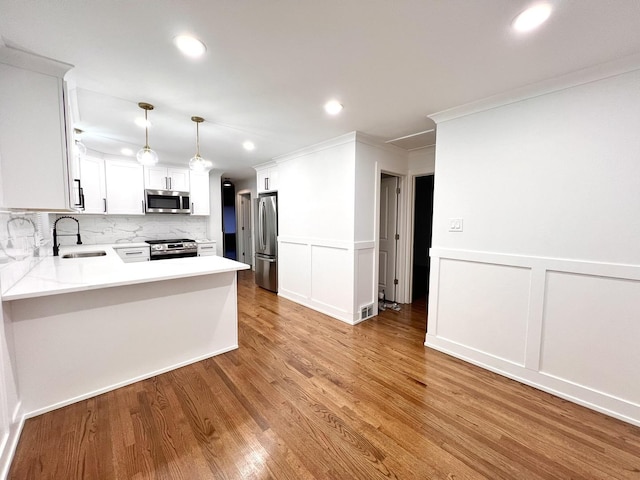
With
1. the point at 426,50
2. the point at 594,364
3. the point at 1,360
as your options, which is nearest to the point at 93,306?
the point at 1,360

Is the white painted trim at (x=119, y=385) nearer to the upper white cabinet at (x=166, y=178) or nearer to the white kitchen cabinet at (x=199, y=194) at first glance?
the white kitchen cabinet at (x=199, y=194)

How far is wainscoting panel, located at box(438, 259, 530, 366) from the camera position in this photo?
222 cm

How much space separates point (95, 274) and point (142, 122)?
5.75ft

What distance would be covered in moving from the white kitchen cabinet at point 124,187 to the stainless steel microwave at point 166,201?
0.13m

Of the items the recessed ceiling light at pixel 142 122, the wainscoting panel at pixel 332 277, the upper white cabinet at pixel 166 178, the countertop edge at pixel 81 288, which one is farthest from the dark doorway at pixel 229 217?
the countertop edge at pixel 81 288

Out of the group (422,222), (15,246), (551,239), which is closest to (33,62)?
(15,246)

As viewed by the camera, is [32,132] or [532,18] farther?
[32,132]

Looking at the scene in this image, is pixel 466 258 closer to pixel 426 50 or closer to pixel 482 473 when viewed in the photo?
pixel 482 473

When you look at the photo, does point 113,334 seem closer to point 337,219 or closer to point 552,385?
point 337,219

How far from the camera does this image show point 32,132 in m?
1.81

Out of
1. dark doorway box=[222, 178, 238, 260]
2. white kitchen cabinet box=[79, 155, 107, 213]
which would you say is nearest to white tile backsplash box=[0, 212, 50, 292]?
white kitchen cabinet box=[79, 155, 107, 213]

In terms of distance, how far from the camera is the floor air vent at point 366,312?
11.5 feet

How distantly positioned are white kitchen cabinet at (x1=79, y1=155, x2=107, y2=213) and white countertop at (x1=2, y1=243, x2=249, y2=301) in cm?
181

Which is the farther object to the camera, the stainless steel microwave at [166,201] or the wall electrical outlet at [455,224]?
the stainless steel microwave at [166,201]
